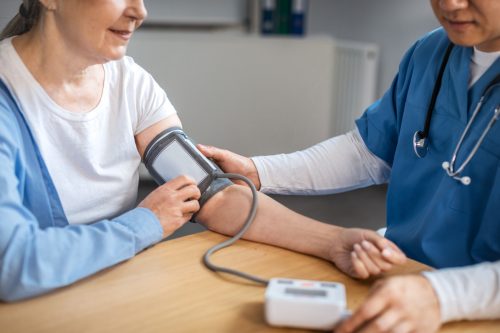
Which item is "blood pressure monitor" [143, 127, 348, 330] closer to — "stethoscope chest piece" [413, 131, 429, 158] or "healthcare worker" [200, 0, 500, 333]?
"healthcare worker" [200, 0, 500, 333]

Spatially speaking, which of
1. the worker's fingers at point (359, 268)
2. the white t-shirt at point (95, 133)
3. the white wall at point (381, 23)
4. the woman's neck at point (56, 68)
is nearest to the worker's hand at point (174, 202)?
the white t-shirt at point (95, 133)

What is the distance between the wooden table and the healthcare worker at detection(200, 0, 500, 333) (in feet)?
0.24

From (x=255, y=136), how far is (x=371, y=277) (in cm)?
275

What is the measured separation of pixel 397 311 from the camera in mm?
833

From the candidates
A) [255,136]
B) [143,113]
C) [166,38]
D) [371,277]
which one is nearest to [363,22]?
[255,136]

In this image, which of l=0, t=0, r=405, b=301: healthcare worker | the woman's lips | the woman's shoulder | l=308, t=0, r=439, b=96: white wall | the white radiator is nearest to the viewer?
l=0, t=0, r=405, b=301: healthcare worker

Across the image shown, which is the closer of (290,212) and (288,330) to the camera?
(288,330)

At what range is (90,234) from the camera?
1003 millimetres

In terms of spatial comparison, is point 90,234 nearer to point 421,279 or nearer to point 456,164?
point 421,279

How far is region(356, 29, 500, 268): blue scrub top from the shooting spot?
1106 millimetres

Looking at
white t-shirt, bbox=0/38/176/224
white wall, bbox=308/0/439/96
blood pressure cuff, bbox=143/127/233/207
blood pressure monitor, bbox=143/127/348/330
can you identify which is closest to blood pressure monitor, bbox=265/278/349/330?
blood pressure monitor, bbox=143/127/348/330

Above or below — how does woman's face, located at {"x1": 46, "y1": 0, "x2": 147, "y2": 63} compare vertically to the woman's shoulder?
above

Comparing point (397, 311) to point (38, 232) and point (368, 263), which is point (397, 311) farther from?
point (38, 232)

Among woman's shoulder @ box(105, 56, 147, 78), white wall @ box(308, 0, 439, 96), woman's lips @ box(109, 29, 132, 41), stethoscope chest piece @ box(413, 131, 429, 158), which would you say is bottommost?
white wall @ box(308, 0, 439, 96)
